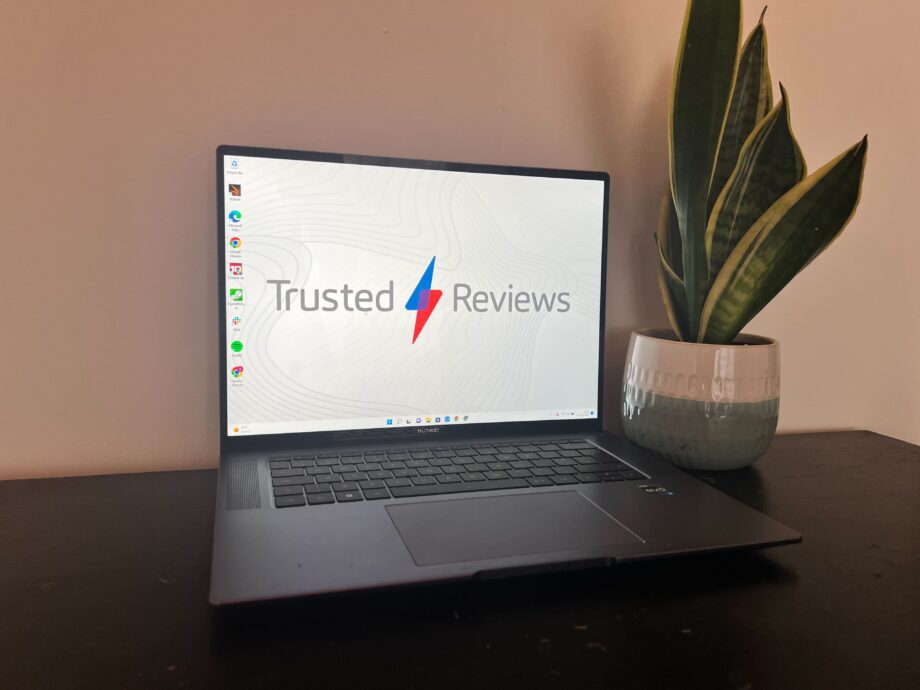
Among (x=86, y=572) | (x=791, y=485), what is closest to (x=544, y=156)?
(x=791, y=485)

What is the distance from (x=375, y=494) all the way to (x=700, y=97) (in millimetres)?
Result: 531

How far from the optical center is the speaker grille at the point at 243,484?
57 cm

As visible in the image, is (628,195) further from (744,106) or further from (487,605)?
(487,605)

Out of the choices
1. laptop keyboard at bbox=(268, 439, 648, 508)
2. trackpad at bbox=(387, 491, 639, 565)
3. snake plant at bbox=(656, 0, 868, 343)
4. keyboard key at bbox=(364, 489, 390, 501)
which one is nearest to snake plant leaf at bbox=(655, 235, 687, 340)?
snake plant at bbox=(656, 0, 868, 343)

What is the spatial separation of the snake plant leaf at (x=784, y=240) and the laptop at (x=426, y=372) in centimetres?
15

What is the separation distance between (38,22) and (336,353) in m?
0.43

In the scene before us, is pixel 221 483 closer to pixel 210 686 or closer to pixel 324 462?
pixel 324 462

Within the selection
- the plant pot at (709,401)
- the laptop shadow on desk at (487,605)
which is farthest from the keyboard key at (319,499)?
the plant pot at (709,401)

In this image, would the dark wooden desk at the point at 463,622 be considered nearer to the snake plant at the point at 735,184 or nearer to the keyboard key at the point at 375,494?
the keyboard key at the point at 375,494

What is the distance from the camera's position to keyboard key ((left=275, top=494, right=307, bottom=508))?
0.57 m

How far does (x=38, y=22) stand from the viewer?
67cm

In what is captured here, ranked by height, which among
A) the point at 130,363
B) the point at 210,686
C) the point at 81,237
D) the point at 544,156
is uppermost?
the point at 544,156

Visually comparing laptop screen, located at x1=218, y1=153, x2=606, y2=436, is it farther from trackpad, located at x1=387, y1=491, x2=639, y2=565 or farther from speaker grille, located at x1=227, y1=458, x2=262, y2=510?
trackpad, located at x1=387, y1=491, x2=639, y2=565

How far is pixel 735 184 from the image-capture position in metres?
0.76
